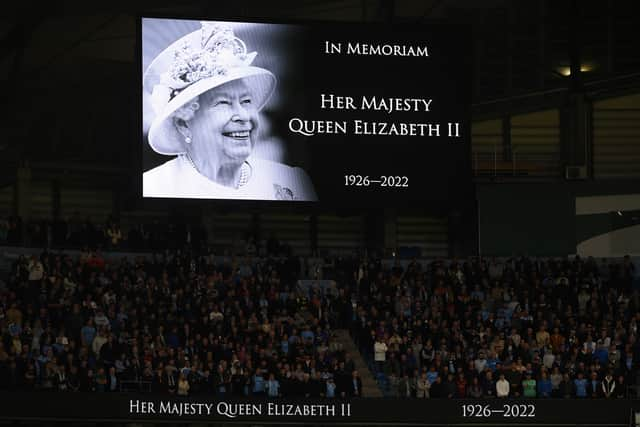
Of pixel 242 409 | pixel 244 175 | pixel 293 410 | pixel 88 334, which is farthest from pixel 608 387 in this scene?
pixel 88 334

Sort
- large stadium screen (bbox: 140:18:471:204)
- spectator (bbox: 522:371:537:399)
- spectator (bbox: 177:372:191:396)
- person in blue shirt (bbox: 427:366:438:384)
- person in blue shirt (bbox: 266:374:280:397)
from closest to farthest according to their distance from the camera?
spectator (bbox: 177:372:191:396), person in blue shirt (bbox: 266:374:280:397), spectator (bbox: 522:371:537:399), person in blue shirt (bbox: 427:366:438:384), large stadium screen (bbox: 140:18:471:204)

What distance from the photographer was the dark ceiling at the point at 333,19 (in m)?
44.1

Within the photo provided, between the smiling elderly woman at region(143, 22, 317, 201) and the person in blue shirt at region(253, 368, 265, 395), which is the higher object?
the smiling elderly woman at region(143, 22, 317, 201)

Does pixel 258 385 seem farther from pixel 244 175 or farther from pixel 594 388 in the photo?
pixel 594 388

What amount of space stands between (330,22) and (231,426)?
36.3 ft

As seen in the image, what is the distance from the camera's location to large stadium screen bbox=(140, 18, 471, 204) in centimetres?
3628

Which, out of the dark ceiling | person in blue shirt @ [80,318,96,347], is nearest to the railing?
the dark ceiling

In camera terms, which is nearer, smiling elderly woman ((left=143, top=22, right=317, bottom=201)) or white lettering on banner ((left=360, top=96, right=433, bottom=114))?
smiling elderly woman ((left=143, top=22, right=317, bottom=201))

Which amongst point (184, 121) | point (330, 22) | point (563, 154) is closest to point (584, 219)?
point (563, 154)

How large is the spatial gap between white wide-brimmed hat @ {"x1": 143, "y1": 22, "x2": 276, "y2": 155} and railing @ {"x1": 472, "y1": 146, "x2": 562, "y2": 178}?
9.08 meters

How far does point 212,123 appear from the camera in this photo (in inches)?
1435

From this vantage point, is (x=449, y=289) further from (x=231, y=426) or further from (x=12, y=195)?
(x=12, y=195)

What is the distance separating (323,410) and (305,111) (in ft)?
28.2

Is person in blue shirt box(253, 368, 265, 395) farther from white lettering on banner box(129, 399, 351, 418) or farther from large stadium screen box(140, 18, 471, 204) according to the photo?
large stadium screen box(140, 18, 471, 204)
